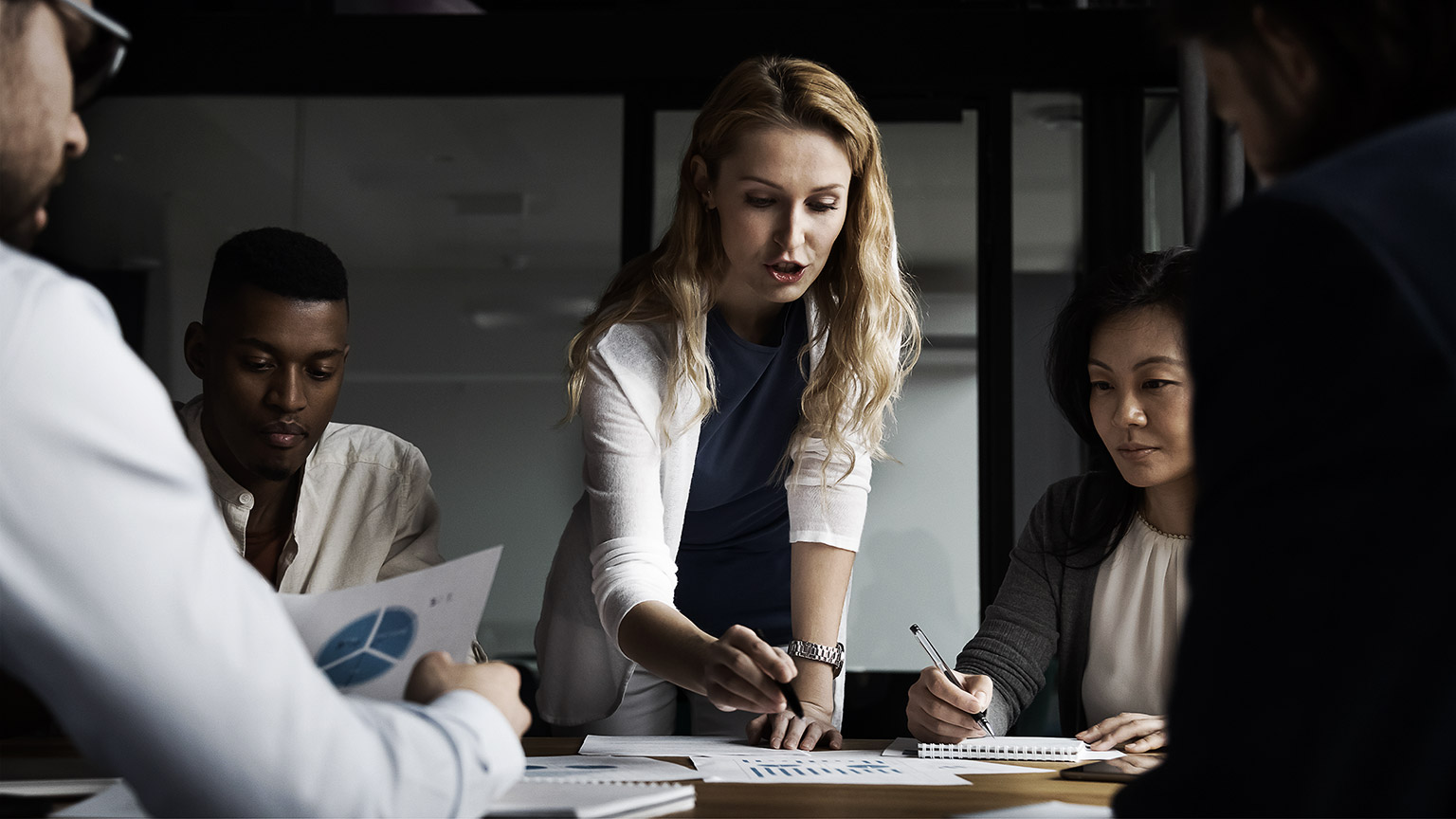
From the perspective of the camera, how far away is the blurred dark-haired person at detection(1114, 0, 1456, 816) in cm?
48

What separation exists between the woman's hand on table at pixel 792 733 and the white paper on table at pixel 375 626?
0.56 m

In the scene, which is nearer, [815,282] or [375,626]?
[375,626]

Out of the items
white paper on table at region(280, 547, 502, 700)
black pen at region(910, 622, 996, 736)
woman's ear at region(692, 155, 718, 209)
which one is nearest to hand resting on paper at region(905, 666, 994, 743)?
black pen at region(910, 622, 996, 736)

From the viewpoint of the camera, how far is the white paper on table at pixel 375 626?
96cm

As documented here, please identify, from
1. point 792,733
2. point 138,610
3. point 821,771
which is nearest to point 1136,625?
point 792,733

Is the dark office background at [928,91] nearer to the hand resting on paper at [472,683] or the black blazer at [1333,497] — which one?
the hand resting on paper at [472,683]

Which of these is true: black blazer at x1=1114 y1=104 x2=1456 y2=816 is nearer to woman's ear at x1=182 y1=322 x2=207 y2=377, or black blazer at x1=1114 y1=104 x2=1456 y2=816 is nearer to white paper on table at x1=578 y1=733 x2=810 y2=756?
white paper on table at x1=578 y1=733 x2=810 y2=756

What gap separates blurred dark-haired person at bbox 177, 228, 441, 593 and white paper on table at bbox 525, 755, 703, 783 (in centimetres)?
62

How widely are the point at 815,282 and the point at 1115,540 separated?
64 cm

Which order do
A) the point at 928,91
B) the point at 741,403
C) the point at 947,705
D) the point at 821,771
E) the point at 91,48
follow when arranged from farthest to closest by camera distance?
the point at 928,91
the point at 741,403
the point at 947,705
the point at 821,771
the point at 91,48

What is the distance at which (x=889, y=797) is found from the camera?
104 centimetres

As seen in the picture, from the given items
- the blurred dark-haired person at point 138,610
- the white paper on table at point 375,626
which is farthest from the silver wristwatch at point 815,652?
the blurred dark-haired person at point 138,610

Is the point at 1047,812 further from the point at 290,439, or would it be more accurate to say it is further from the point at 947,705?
the point at 290,439

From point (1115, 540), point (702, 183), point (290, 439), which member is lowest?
point (1115, 540)
